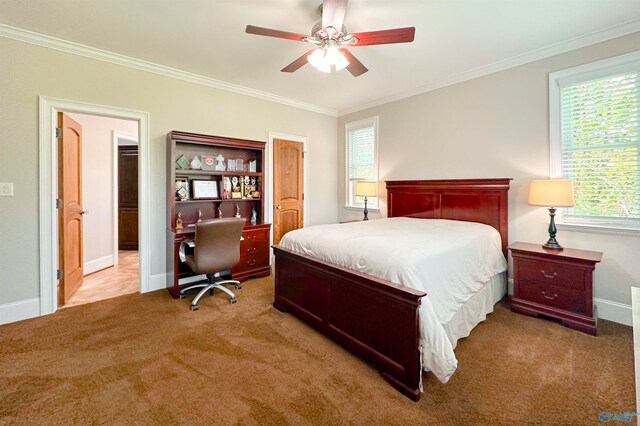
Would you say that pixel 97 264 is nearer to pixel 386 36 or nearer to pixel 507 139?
pixel 386 36

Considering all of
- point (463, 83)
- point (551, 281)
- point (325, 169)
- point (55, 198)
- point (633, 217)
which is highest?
point (463, 83)

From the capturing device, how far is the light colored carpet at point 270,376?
1.56 metres

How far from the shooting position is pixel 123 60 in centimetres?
314

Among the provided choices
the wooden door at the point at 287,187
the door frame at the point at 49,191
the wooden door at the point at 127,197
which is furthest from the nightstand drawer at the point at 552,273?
the wooden door at the point at 127,197

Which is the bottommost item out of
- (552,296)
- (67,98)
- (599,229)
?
(552,296)

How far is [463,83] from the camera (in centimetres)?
361

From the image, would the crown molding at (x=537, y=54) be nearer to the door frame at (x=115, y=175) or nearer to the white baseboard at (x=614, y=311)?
the white baseboard at (x=614, y=311)

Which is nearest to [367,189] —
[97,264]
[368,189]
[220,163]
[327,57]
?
[368,189]

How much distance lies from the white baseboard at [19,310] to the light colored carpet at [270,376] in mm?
115

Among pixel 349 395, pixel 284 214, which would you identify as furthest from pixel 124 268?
pixel 349 395

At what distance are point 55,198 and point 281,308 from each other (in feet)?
8.45

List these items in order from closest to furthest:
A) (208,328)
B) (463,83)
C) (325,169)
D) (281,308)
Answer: (208,328) < (281,308) < (463,83) < (325,169)

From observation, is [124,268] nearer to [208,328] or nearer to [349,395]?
[208,328]

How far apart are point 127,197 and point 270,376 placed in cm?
556
